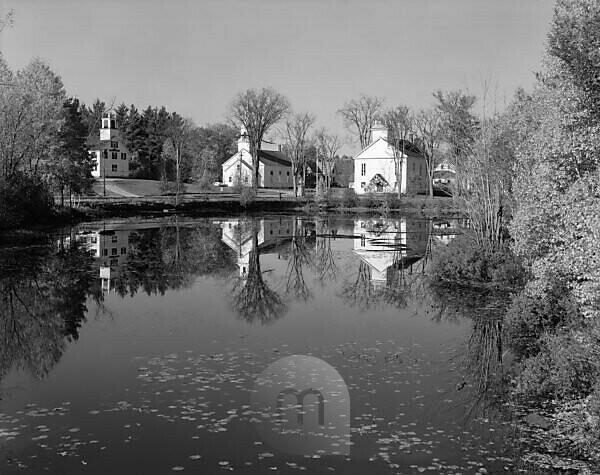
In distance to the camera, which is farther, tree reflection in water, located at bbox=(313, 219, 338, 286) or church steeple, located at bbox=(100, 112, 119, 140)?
church steeple, located at bbox=(100, 112, 119, 140)

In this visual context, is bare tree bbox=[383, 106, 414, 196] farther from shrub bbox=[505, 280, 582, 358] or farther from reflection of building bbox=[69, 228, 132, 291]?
shrub bbox=[505, 280, 582, 358]

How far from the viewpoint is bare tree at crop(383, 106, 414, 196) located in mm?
84938

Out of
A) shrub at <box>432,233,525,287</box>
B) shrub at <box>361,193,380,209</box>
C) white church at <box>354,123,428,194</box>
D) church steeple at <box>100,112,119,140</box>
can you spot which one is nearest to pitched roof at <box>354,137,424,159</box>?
white church at <box>354,123,428,194</box>

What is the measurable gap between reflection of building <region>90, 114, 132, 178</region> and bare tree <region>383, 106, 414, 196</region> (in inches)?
1608

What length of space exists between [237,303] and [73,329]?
557 centimetres

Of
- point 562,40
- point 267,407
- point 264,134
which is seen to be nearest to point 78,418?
point 267,407

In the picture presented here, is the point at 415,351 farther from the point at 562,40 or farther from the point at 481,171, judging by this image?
the point at 481,171

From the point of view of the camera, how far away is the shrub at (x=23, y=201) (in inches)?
1499

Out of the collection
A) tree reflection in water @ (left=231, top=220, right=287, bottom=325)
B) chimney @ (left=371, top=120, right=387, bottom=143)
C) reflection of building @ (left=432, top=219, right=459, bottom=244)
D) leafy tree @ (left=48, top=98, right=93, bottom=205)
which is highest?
chimney @ (left=371, top=120, right=387, bottom=143)

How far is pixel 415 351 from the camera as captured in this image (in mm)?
15266

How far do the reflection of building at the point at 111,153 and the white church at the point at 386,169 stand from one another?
1438 inches

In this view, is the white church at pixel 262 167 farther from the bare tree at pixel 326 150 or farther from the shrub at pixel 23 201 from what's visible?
the shrub at pixel 23 201

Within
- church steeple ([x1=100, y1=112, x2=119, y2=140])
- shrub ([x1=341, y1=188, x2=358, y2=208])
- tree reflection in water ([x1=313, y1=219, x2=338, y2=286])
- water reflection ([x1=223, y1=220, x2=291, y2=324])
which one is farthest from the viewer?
church steeple ([x1=100, y1=112, x2=119, y2=140])

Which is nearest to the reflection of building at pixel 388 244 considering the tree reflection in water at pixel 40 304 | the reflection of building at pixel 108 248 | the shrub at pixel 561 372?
the reflection of building at pixel 108 248
